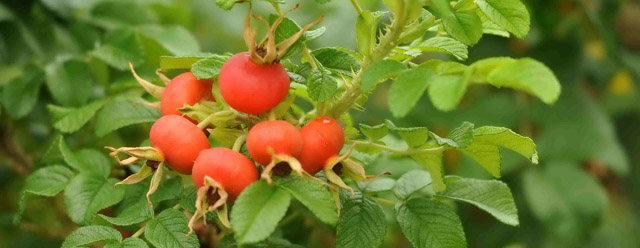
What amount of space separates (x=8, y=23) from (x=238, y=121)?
0.80 meters

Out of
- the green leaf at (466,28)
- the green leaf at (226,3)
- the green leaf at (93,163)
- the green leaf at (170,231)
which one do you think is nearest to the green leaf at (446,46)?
the green leaf at (466,28)

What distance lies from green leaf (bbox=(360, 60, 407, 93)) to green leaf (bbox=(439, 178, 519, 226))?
297 millimetres

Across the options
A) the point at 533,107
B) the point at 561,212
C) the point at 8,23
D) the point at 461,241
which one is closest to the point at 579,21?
the point at 533,107

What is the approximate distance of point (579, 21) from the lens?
2.38 metres

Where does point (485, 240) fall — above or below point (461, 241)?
below

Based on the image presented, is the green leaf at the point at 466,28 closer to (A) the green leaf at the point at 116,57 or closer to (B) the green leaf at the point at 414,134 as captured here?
(B) the green leaf at the point at 414,134

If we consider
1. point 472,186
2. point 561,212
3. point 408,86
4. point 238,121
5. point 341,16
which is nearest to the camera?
point 408,86

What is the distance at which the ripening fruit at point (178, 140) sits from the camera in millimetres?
833

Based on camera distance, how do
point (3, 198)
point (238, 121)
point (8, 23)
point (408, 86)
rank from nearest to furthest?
point (408, 86), point (238, 121), point (8, 23), point (3, 198)

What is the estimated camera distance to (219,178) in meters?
0.79

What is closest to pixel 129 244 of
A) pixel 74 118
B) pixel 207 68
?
pixel 207 68

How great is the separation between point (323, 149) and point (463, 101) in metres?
1.70

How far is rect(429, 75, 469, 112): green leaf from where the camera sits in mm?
714

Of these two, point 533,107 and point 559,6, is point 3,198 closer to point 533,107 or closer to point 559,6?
point 533,107
